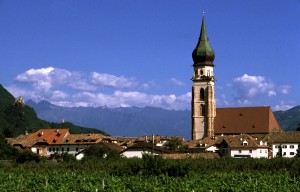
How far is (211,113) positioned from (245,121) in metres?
6.55

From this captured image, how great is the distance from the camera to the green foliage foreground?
29859 mm

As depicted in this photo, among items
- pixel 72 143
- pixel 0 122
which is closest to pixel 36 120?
pixel 0 122

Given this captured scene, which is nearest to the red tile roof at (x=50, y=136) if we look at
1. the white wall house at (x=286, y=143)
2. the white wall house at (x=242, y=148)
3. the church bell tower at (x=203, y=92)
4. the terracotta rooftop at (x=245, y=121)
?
the church bell tower at (x=203, y=92)

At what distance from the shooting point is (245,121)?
4343 inches

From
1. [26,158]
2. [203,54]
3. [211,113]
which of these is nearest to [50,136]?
[211,113]

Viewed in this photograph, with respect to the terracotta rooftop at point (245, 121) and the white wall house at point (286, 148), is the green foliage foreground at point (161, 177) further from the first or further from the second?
the terracotta rooftop at point (245, 121)

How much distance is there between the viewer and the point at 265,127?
4257 inches

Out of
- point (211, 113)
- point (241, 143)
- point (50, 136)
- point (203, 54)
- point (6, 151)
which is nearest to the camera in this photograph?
point (6, 151)

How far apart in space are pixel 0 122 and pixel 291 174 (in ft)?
427

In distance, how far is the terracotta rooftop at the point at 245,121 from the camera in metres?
109

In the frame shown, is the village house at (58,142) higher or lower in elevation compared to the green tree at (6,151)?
higher

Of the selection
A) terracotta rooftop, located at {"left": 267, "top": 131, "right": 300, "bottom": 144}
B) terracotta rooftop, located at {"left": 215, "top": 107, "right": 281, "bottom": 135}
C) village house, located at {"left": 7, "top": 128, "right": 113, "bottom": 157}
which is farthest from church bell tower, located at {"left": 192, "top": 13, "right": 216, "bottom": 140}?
village house, located at {"left": 7, "top": 128, "right": 113, "bottom": 157}

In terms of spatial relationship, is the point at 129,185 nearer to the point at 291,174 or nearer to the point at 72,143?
the point at 291,174

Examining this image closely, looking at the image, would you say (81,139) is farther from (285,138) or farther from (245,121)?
(285,138)
